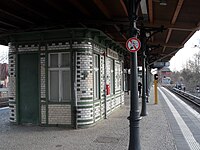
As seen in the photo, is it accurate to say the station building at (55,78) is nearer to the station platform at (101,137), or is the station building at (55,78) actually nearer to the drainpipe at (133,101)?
the station platform at (101,137)

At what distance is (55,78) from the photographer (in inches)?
416

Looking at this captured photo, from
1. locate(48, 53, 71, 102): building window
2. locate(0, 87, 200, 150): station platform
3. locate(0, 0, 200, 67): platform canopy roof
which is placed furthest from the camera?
locate(48, 53, 71, 102): building window

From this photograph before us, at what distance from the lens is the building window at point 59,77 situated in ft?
34.2

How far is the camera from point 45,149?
23.8 ft

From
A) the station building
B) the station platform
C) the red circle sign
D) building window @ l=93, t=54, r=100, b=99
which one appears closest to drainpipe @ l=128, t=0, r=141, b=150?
the red circle sign

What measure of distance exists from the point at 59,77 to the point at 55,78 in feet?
0.62

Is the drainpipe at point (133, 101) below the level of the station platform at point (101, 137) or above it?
above

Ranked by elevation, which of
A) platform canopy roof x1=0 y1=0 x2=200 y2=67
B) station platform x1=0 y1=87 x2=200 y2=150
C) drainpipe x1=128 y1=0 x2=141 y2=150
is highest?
platform canopy roof x1=0 y1=0 x2=200 y2=67

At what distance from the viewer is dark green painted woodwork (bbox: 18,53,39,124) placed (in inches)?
420

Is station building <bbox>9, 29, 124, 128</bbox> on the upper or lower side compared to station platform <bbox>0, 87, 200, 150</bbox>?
upper

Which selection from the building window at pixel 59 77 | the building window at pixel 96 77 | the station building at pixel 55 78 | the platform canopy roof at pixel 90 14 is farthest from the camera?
the building window at pixel 96 77

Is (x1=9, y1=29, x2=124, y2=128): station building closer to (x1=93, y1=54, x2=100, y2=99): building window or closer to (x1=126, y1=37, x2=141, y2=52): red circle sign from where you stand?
(x1=93, y1=54, x2=100, y2=99): building window

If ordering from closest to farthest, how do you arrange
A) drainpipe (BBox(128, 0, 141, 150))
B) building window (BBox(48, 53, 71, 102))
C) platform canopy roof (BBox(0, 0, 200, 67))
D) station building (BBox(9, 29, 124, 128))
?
drainpipe (BBox(128, 0, 141, 150)) → platform canopy roof (BBox(0, 0, 200, 67)) → station building (BBox(9, 29, 124, 128)) → building window (BBox(48, 53, 71, 102))

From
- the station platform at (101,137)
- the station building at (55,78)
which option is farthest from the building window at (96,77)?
the station platform at (101,137)
